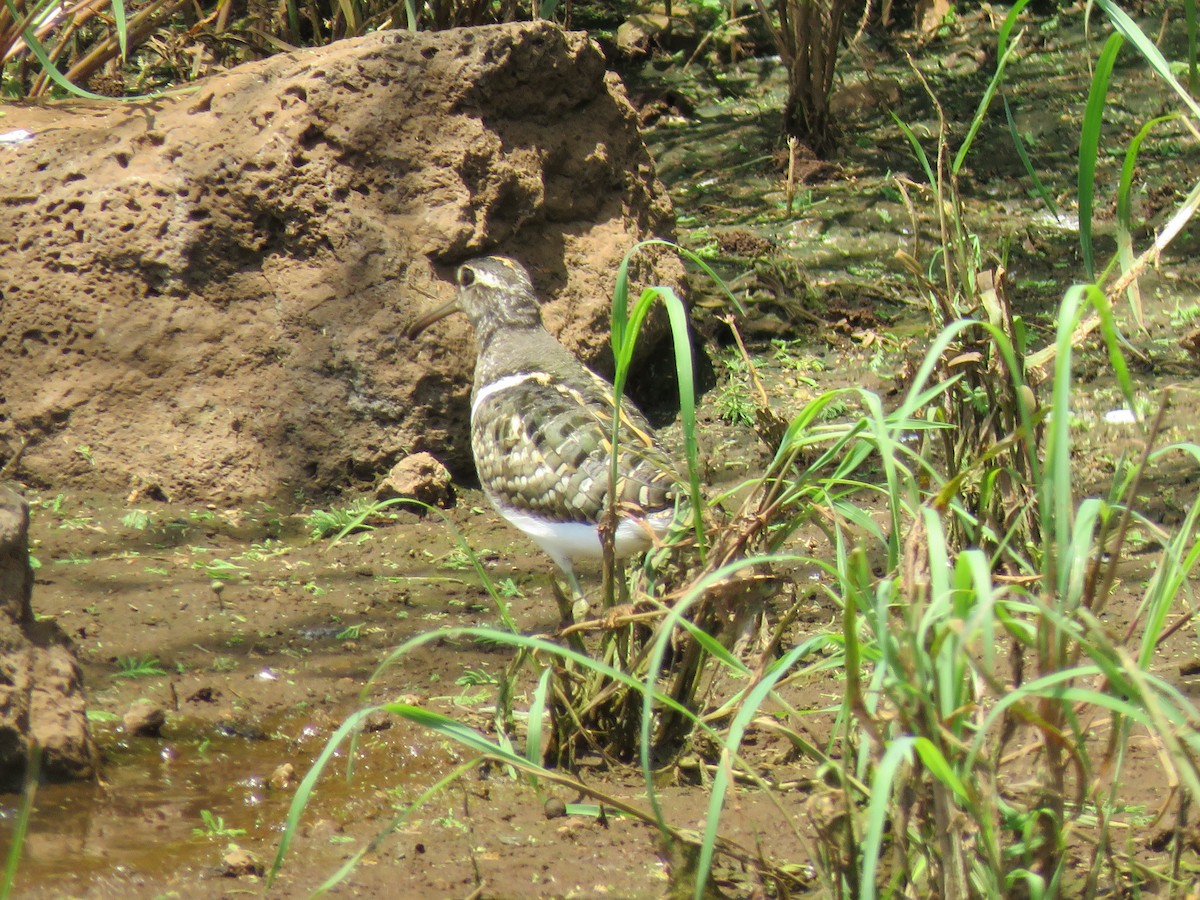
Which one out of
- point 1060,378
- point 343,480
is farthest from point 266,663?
point 1060,378

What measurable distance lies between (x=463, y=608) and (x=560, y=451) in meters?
0.65

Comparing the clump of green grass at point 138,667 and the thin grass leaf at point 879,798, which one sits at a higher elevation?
the thin grass leaf at point 879,798

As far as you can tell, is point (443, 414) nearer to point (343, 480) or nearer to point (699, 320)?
point (343, 480)

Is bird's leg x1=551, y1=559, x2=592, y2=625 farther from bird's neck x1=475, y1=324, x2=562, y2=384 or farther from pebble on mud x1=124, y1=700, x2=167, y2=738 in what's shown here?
pebble on mud x1=124, y1=700, x2=167, y2=738

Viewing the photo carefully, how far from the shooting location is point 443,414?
5.87m

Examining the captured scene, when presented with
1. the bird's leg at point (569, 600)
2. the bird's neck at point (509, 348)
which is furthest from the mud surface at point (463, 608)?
the bird's neck at point (509, 348)

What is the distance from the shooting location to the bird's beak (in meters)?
5.66

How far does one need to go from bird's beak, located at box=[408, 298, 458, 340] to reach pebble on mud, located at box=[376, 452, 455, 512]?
494mm

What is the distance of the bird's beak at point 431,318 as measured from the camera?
5.66 m

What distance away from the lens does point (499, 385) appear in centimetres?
527

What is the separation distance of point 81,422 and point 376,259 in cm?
133

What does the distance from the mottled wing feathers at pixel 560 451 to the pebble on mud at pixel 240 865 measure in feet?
5.58

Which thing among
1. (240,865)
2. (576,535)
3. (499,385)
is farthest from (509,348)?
(240,865)

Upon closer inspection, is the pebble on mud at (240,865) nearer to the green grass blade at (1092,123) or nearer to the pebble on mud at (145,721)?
Answer: the pebble on mud at (145,721)
